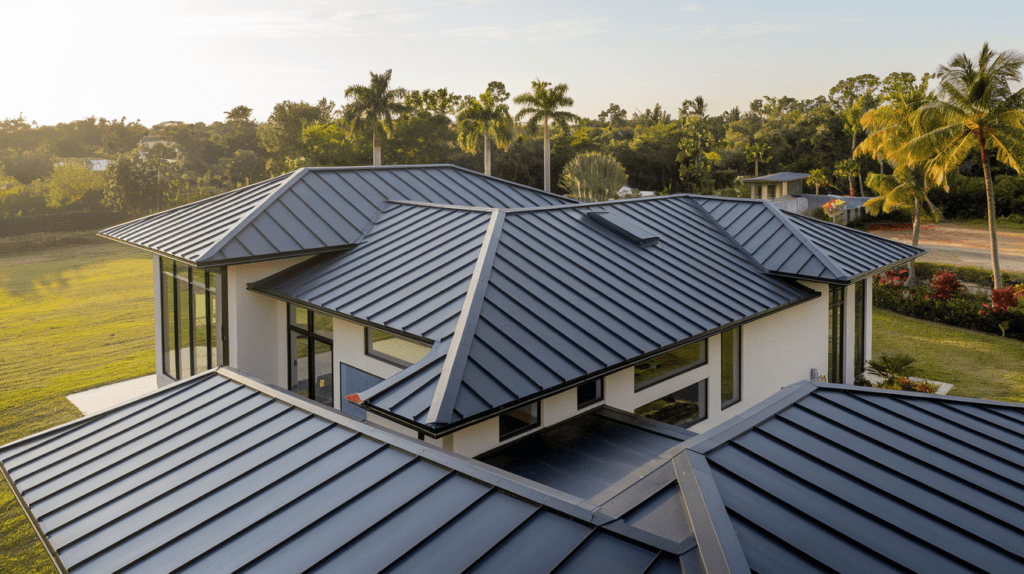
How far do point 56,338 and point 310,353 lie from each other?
17.6 meters

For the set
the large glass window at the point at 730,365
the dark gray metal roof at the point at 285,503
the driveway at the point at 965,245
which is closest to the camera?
the dark gray metal roof at the point at 285,503

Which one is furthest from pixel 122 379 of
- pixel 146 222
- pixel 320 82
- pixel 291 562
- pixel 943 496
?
pixel 320 82

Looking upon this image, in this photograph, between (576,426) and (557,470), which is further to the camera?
(576,426)

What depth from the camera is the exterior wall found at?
42.7 ft

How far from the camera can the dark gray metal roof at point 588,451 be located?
7.94 meters

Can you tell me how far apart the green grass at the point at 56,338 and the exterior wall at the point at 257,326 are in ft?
14.9

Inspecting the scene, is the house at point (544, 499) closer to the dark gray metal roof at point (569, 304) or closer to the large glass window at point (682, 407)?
the dark gray metal roof at point (569, 304)

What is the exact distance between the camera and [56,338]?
24562 mm

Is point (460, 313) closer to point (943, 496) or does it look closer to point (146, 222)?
point (943, 496)

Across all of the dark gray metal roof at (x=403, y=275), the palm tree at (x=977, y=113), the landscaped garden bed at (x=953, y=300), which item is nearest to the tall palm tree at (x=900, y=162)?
the palm tree at (x=977, y=113)

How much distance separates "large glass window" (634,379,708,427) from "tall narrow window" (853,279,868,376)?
618 centimetres

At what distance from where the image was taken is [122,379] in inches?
755

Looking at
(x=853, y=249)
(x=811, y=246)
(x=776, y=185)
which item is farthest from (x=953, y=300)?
(x=776, y=185)

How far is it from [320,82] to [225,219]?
61720mm
